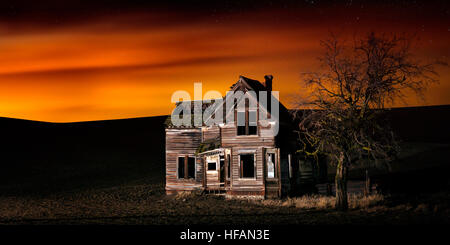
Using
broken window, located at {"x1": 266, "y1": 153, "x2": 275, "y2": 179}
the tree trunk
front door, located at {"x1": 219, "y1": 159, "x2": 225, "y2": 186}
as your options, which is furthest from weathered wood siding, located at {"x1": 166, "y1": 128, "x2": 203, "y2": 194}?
the tree trunk

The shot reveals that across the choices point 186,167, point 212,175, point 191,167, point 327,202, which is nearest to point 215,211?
point 327,202

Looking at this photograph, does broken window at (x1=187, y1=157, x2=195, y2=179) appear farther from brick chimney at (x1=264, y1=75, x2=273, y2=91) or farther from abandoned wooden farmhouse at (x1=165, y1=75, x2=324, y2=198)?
brick chimney at (x1=264, y1=75, x2=273, y2=91)

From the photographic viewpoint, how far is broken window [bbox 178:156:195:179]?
31.7 meters

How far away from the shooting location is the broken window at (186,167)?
31.7m

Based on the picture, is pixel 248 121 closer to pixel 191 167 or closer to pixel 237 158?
pixel 237 158

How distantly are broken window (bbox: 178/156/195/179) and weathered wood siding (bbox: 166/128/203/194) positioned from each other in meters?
0.34

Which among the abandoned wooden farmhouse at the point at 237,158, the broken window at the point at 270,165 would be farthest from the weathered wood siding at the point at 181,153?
the broken window at the point at 270,165

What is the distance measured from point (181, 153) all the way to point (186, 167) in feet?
3.83

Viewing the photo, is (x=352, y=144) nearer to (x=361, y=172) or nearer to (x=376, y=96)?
(x=376, y=96)

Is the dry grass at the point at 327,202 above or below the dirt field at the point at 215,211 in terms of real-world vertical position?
above

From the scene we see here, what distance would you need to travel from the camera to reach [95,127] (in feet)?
→ 335

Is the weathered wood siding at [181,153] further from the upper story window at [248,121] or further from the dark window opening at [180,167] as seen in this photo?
the upper story window at [248,121]
